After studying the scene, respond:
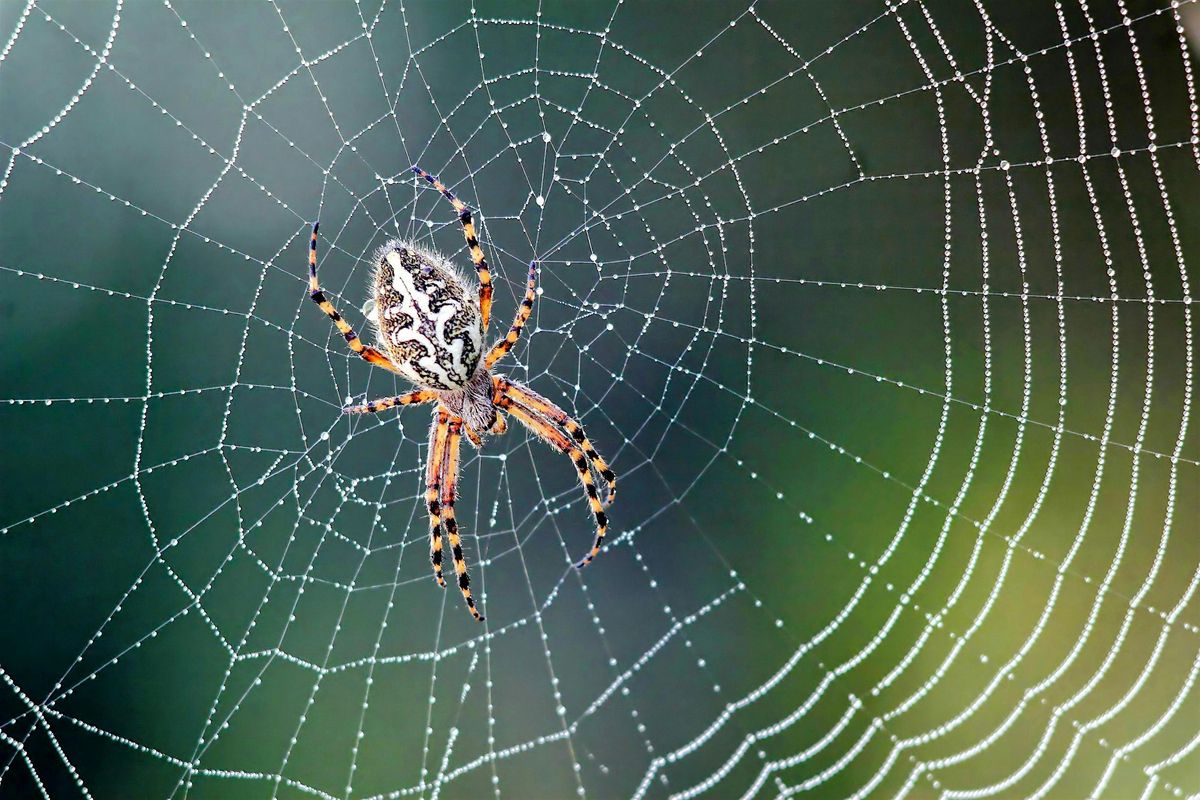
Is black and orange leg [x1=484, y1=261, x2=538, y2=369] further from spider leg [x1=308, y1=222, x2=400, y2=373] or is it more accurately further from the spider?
spider leg [x1=308, y1=222, x2=400, y2=373]

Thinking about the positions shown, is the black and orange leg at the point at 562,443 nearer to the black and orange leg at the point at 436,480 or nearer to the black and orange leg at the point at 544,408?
the black and orange leg at the point at 544,408

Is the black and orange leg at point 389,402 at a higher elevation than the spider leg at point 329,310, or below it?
below

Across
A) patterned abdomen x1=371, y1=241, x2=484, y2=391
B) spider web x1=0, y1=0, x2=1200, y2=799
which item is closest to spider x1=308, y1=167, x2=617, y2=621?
patterned abdomen x1=371, y1=241, x2=484, y2=391

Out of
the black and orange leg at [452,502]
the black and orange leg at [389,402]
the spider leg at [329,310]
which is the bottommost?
the black and orange leg at [452,502]

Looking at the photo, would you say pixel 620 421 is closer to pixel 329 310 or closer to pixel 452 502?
pixel 452 502

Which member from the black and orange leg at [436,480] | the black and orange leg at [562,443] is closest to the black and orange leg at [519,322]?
the black and orange leg at [562,443]

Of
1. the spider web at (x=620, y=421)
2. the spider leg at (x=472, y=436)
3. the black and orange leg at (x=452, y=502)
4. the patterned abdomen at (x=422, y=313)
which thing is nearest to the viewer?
the patterned abdomen at (x=422, y=313)

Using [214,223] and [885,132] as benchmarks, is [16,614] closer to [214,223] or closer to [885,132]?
[214,223]
